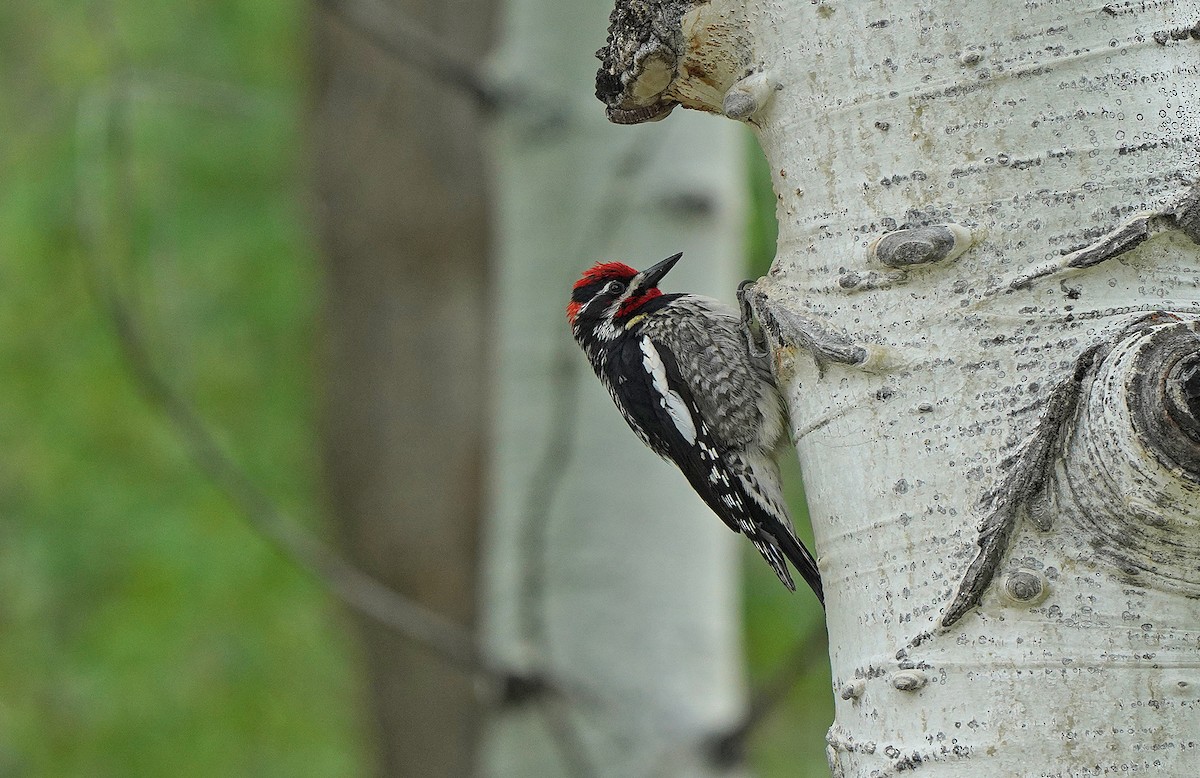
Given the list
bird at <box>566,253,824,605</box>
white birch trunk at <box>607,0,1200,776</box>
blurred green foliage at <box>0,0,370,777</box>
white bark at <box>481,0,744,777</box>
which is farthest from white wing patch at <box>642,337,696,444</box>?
blurred green foliage at <box>0,0,370,777</box>

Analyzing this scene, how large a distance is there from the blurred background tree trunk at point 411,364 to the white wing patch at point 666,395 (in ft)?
8.99

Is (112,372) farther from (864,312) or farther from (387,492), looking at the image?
(864,312)

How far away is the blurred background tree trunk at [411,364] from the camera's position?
5.77 m

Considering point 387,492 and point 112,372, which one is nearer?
point 387,492

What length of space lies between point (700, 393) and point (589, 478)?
483 millimetres

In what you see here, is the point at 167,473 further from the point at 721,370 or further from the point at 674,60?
the point at 674,60

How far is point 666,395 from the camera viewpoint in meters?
2.99

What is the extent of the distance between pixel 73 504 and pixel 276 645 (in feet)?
4.23

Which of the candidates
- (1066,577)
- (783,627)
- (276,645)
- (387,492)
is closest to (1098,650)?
(1066,577)

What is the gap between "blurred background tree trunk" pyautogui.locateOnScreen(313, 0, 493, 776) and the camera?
5.77m

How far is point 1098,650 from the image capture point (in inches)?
49.1

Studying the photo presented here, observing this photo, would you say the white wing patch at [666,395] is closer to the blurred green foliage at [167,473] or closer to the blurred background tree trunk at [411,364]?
the blurred background tree trunk at [411,364]

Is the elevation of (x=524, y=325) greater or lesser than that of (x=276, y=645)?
greater

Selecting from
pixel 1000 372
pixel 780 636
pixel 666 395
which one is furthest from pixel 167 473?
pixel 1000 372
